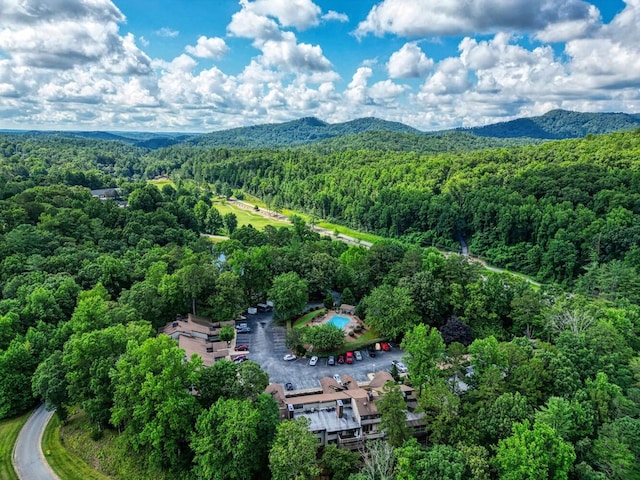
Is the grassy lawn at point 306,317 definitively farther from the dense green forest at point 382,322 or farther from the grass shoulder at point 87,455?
the grass shoulder at point 87,455

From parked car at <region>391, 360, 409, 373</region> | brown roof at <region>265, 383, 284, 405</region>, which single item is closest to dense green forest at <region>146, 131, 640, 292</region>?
parked car at <region>391, 360, 409, 373</region>

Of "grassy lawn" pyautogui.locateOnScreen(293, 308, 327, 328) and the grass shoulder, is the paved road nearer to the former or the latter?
the grass shoulder

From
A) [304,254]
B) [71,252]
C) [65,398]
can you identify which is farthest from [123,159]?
[65,398]

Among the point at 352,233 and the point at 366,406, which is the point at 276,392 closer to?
the point at 366,406

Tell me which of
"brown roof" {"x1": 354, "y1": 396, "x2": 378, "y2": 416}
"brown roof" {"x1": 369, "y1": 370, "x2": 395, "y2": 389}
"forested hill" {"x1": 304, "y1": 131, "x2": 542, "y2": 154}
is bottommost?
"brown roof" {"x1": 369, "y1": 370, "x2": 395, "y2": 389}

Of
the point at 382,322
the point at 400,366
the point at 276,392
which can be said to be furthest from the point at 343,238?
the point at 276,392

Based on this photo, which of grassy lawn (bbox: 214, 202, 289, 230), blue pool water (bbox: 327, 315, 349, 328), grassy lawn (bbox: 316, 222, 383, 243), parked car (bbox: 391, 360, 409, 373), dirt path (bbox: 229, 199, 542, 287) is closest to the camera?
parked car (bbox: 391, 360, 409, 373)

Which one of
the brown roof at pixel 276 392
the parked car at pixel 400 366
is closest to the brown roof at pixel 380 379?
the parked car at pixel 400 366
